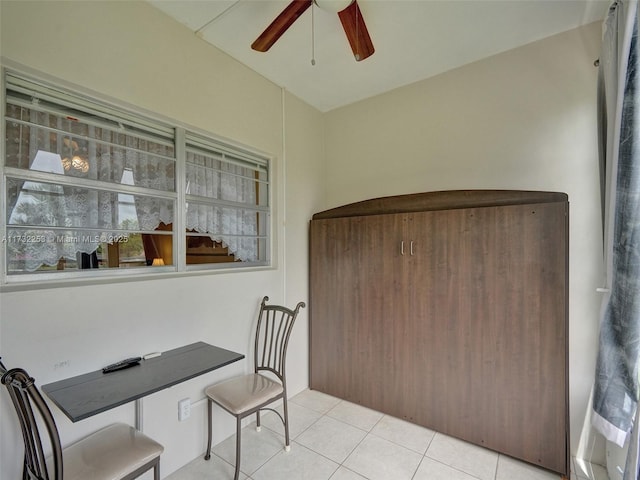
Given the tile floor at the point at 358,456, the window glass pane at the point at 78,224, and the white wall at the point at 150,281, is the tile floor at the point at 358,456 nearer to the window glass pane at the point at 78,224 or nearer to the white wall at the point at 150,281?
the white wall at the point at 150,281

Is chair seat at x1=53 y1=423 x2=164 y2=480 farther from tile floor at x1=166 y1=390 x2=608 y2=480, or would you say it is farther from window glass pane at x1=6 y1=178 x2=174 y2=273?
window glass pane at x1=6 y1=178 x2=174 y2=273

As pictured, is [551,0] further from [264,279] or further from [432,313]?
[264,279]

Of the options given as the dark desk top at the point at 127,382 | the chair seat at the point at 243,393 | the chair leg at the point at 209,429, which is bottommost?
the chair leg at the point at 209,429

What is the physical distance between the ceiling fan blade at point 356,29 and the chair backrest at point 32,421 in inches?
82.0

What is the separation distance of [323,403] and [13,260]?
2379 millimetres

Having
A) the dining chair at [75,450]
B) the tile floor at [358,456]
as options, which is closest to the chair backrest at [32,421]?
the dining chair at [75,450]

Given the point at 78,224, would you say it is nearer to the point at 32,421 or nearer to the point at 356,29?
the point at 32,421

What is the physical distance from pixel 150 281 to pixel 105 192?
1.84 ft

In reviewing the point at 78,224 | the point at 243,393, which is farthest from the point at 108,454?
the point at 78,224

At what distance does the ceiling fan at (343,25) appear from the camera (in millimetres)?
1537

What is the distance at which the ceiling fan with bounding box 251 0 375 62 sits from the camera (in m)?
1.54

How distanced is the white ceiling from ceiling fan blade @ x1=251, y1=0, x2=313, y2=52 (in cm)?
28

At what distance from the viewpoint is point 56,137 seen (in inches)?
58.6

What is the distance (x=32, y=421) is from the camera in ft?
3.36
